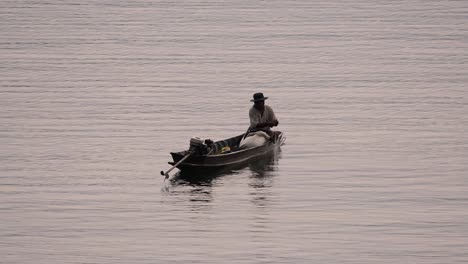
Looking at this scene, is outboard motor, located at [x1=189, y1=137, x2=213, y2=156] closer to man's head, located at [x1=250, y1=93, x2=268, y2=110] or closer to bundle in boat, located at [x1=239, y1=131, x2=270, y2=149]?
bundle in boat, located at [x1=239, y1=131, x2=270, y2=149]

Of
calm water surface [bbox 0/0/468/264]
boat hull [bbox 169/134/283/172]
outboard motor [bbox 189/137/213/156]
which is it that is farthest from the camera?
boat hull [bbox 169/134/283/172]

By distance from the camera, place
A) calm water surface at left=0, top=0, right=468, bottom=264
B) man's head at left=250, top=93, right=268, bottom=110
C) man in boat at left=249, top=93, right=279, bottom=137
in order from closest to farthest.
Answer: calm water surface at left=0, top=0, right=468, bottom=264 < man's head at left=250, top=93, right=268, bottom=110 < man in boat at left=249, top=93, right=279, bottom=137

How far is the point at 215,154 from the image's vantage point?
36.3 meters

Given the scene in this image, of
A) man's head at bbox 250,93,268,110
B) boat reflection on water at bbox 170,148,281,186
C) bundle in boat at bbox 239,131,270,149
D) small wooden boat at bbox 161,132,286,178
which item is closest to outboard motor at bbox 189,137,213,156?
small wooden boat at bbox 161,132,286,178

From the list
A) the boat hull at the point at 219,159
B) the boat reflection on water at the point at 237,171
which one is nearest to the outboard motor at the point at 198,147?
the boat hull at the point at 219,159

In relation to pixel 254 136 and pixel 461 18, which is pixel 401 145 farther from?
pixel 461 18

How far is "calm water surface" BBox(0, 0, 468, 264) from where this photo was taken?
2795cm

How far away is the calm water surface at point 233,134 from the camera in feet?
91.7

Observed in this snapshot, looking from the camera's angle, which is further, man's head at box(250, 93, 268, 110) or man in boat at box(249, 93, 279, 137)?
man in boat at box(249, 93, 279, 137)

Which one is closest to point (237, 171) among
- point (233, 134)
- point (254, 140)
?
point (254, 140)

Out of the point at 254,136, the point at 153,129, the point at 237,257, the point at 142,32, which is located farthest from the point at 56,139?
the point at 142,32

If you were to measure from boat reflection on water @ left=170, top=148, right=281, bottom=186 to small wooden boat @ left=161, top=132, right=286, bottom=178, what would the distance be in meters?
0.11

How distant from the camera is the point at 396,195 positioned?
32.6m

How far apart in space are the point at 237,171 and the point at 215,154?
29.9 inches
